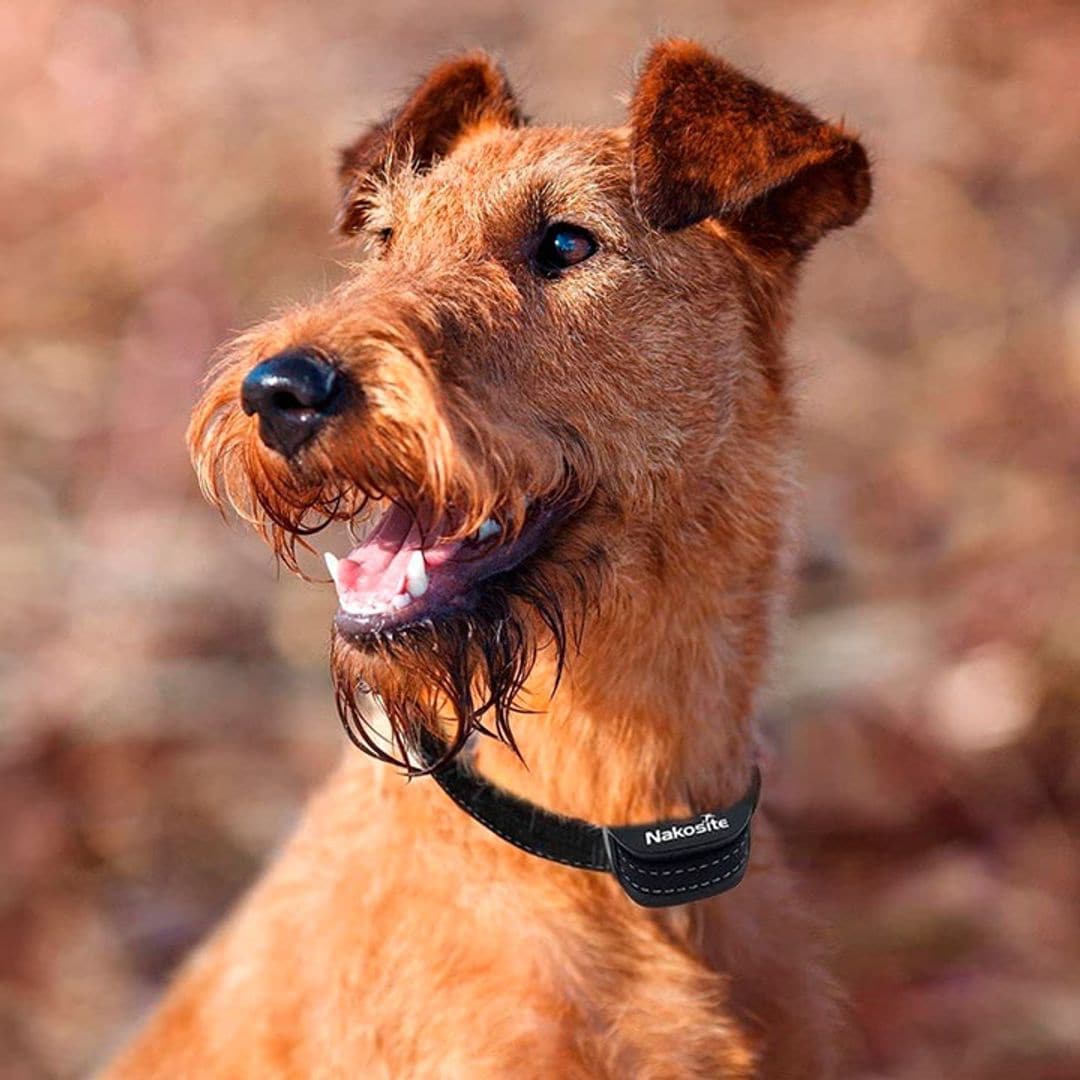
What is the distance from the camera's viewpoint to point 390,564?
2.75 metres

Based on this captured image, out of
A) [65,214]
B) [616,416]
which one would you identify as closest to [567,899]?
[616,416]

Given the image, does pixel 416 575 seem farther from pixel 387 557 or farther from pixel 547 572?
pixel 547 572

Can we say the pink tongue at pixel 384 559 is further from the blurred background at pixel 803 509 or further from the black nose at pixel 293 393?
the blurred background at pixel 803 509

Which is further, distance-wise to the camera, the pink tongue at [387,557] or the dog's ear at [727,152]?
the dog's ear at [727,152]

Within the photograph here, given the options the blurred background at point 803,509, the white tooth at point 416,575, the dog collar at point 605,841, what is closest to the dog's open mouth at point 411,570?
the white tooth at point 416,575

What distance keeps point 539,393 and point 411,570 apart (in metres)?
0.39

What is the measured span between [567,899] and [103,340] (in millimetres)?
6120

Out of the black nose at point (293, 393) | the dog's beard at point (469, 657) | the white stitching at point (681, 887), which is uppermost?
the black nose at point (293, 393)

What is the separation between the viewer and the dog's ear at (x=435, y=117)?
3594 mm

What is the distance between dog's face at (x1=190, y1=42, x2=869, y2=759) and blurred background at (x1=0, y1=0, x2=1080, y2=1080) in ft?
1.45

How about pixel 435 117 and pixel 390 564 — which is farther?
pixel 435 117

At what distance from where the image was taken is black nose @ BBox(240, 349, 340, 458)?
248 cm

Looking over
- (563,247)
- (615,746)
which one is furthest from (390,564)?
(563,247)

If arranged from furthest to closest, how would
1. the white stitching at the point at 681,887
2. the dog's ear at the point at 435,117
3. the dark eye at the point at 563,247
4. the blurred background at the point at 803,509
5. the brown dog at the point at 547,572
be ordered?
the blurred background at the point at 803,509 → the dog's ear at the point at 435,117 → the dark eye at the point at 563,247 → the white stitching at the point at 681,887 → the brown dog at the point at 547,572
